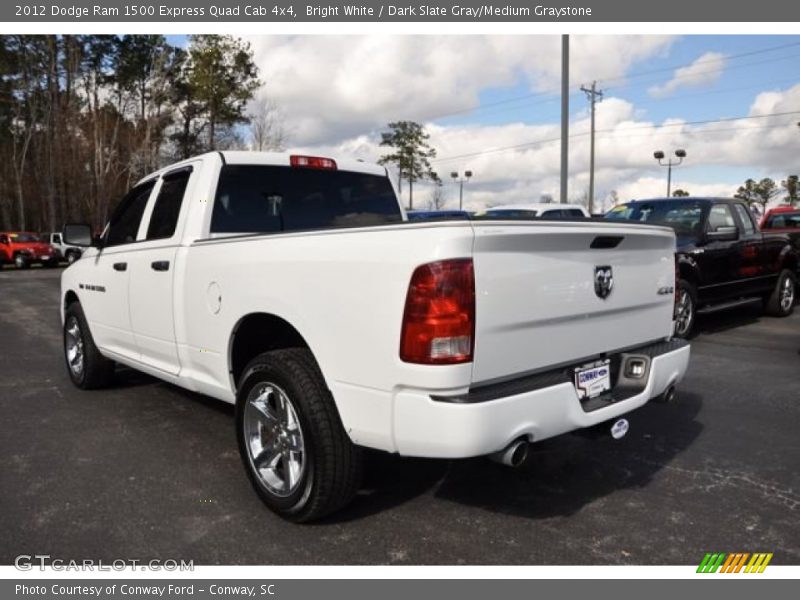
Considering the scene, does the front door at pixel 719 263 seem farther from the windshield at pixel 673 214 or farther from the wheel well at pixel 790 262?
the wheel well at pixel 790 262

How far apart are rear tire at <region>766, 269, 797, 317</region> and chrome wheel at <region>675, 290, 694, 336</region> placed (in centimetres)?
297

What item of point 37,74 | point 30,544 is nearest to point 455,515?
point 30,544

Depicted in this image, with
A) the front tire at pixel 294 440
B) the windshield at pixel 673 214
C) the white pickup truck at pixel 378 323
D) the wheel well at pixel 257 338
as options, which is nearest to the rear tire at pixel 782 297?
the windshield at pixel 673 214

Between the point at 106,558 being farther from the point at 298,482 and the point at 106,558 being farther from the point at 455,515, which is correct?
the point at 455,515

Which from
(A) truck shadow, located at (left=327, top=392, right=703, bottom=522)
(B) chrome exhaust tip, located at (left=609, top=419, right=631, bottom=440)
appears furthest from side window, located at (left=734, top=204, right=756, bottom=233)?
(B) chrome exhaust tip, located at (left=609, top=419, right=631, bottom=440)

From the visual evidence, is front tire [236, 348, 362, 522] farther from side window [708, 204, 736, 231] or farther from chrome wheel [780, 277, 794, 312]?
chrome wheel [780, 277, 794, 312]

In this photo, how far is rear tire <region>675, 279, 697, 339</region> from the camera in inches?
294

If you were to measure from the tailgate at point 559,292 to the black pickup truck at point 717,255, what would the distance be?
168 inches

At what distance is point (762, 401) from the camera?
5.08 meters

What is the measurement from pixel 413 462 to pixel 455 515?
0.77 m

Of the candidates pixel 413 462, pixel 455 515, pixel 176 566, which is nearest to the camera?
pixel 176 566

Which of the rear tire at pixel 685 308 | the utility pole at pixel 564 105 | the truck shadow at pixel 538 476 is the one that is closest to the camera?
the truck shadow at pixel 538 476

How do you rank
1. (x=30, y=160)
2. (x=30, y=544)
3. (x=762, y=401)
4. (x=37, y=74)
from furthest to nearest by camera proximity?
1. (x=30, y=160)
2. (x=37, y=74)
3. (x=762, y=401)
4. (x=30, y=544)

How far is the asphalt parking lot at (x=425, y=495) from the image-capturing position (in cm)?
280
